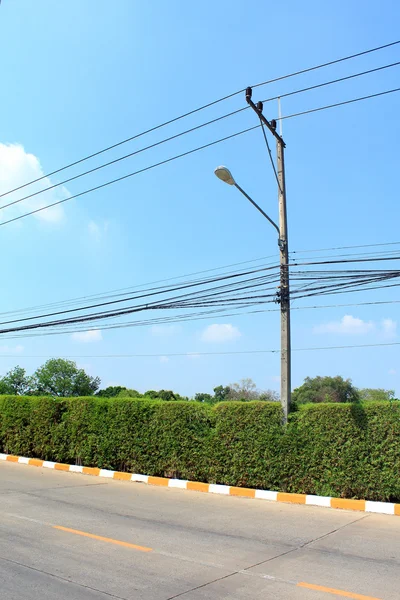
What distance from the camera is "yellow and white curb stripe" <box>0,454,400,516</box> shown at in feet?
30.5

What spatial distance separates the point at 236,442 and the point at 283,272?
14.2 feet

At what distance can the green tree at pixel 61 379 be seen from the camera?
282ft

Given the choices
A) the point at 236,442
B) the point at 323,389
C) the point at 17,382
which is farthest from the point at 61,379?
the point at 236,442

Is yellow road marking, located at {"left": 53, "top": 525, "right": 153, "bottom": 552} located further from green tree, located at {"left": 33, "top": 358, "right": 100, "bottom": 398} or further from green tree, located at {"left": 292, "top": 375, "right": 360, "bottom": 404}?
green tree, located at {"left": 33, "top": 358, "right": 100, "bottom": 398}

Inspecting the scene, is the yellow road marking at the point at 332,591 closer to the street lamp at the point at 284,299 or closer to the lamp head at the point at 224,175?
the street lamp at the point at 284,299

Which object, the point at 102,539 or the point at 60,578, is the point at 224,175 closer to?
the point at 102,539

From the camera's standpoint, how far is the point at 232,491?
11.2 metres

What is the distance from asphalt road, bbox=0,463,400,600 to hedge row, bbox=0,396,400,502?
900 mm

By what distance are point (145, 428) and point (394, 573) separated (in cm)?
876

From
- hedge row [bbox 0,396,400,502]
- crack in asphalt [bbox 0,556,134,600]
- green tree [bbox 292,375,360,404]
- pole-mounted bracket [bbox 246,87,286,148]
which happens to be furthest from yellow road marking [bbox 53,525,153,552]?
green tree [bbox 292,375,360,404]

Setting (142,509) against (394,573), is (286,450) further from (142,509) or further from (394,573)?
(394,573)

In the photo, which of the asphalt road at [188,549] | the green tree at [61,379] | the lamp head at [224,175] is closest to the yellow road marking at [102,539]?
the asphalt road at [188,549]

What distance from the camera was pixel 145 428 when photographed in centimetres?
1332

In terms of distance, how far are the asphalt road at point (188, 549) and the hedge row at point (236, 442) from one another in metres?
0.90
